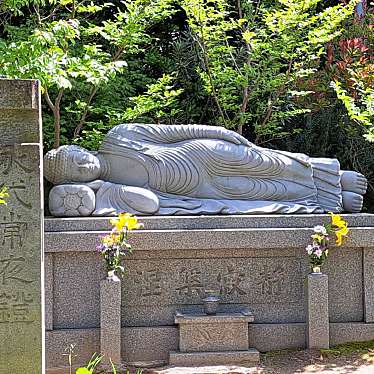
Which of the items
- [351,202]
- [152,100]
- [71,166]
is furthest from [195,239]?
[152,100]

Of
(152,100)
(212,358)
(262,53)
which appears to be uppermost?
(262,53)

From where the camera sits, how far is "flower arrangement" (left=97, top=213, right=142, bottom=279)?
4625mm

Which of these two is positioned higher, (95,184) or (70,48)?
(70,48)

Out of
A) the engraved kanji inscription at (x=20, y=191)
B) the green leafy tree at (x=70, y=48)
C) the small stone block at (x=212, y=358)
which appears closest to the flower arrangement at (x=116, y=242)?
the small stone block at (x=212, y=358)

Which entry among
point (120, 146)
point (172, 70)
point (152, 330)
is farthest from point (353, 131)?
point (152, 330)

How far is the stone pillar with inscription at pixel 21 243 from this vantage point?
2.54 metres

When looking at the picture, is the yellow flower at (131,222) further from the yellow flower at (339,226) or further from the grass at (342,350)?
the yellow flower at (339,226)

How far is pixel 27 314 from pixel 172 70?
6.58 meters

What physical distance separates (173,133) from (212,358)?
190 centimetres

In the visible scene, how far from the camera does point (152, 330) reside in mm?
4848

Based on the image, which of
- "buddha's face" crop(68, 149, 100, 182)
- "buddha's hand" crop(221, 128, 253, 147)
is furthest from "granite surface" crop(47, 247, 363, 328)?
"buddha's hand" crop(221, 128, 253, 147)

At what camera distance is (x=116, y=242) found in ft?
15.2

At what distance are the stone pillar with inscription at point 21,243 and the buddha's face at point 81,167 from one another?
256cm

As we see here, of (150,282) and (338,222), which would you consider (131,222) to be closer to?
(150,282)
